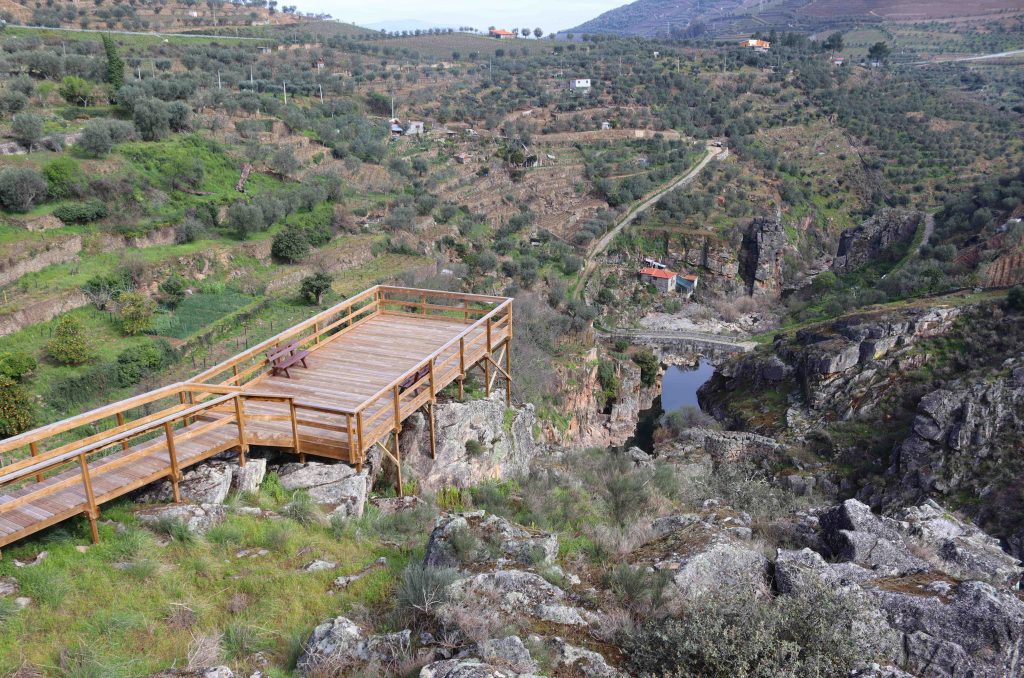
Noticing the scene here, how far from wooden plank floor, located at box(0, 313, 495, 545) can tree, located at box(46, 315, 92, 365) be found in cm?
764

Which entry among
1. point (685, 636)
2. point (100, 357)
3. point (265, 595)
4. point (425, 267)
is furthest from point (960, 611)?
point (425, 267)

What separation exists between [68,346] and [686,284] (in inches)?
1613

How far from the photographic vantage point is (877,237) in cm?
5066

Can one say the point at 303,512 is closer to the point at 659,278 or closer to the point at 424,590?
the point at 424,590

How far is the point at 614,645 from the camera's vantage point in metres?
5.98

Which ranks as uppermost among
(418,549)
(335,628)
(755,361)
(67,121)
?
(67,121)

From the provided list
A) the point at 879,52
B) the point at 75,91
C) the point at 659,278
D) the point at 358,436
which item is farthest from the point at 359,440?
the point at 879,52

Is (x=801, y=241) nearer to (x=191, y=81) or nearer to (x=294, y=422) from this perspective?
(x=191, y=81)

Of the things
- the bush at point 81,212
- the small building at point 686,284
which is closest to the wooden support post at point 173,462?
the bush at point 81,212

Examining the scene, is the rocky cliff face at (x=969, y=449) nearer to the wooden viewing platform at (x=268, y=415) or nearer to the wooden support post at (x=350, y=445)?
the wooden viewing platform at (x=268, y=415)

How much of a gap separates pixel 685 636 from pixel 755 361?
31198 millimetres

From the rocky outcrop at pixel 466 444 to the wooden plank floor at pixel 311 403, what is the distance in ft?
2.60

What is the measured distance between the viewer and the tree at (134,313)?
1880 centimetres

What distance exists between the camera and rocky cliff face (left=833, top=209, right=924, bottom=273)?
49062 mm
